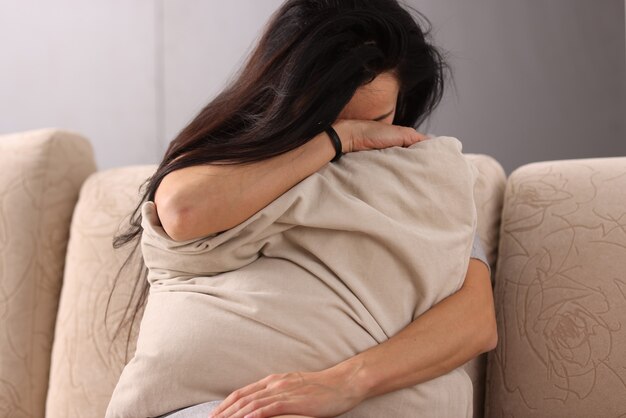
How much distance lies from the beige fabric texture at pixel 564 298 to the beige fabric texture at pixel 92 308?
750 millimetres

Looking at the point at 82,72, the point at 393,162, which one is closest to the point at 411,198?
the point at 393,162

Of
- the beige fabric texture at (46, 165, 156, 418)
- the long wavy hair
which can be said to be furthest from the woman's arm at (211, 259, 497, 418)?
the beige fabric texture at (46, 165, 156, 418)

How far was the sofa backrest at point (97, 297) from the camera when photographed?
5.25 ft

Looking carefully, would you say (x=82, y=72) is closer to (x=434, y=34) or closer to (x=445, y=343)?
(x=434, y=34)

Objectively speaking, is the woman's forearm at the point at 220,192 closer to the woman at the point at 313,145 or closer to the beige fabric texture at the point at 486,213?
the woman at the point at 313,145

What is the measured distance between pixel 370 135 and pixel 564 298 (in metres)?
0.49

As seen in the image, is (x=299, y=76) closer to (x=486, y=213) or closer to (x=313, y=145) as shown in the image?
(x=313, y=145)

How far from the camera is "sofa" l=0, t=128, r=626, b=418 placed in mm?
1404

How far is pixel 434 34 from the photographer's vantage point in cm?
194

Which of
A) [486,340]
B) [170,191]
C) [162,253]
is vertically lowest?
[486,340]

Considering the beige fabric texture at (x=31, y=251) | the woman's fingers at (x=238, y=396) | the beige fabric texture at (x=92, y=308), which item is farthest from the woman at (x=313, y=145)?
the beige fabric texture at (x=31, y=251)

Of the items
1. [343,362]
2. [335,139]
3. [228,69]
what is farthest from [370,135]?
[228,69]

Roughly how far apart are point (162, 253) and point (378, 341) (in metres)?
0.36

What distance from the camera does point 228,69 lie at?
2256 mm
